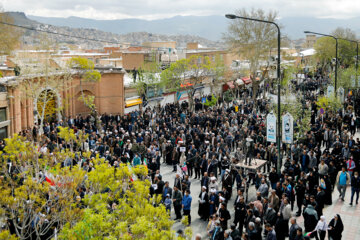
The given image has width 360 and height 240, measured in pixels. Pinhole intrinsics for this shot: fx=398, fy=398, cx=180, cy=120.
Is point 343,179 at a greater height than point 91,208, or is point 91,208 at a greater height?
point 91,208

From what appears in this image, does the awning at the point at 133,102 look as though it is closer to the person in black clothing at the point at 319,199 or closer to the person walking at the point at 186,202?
the person walking at the point at 186,202

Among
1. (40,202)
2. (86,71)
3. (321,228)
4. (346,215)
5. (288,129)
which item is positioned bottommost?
(346,215)

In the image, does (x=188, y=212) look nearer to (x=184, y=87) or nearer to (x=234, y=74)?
(x=184, y=87)

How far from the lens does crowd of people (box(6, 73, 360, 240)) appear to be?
11680 mm

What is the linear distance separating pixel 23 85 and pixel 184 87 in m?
18.1

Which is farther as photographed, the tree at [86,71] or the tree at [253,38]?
the tree at [253,38]

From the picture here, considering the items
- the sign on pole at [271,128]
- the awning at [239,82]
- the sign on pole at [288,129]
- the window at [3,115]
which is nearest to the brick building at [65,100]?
the window at [3,115]

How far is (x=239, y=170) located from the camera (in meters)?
16.4

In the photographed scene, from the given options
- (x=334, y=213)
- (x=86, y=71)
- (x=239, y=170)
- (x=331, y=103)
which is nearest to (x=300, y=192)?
(x=334, y=213)

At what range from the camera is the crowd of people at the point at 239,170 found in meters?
11.7

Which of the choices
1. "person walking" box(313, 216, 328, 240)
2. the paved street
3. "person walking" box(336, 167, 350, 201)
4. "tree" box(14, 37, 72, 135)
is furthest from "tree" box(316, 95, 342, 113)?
"tree" box(14, 37, 72, 135)

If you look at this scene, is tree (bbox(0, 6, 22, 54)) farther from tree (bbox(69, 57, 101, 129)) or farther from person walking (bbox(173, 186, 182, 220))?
person walking (bbox(173, 186, 182, 220))

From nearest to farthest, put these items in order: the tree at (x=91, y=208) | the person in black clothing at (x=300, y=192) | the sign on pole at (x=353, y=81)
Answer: the tree at (x=91, y=208)
the person in black clothing at (x=300, y=192)
the sign on pole at (x=353, y=81)

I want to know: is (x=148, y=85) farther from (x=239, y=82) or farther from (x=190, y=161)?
(x=239, y=82)
